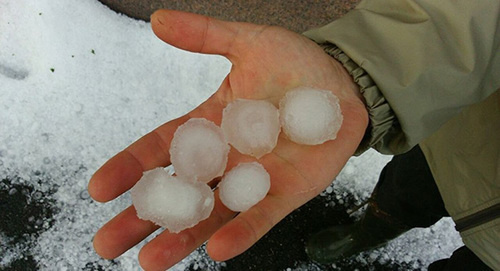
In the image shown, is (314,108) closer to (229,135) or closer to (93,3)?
(229,135)

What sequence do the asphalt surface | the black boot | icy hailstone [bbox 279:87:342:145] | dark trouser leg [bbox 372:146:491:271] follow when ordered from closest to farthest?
→ icy hailstone [bbox 279:87:342:145] → dark trouser leg [bbox 372:146:491:271] → the black boot → the asphalt surface

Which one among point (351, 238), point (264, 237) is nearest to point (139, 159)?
point (264, 237)

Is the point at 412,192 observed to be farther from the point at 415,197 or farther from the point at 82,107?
the point at 82,107

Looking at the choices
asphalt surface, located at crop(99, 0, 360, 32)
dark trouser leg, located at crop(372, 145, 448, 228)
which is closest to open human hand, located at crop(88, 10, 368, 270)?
dark trouser leg, located at crop(372, 145, 448, 228)

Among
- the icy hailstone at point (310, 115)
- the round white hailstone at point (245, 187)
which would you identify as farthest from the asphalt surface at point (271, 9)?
the round white hailstone at point (245, 187)

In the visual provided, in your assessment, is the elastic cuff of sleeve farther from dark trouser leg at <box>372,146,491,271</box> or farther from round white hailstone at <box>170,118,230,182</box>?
round white hailstone at <box>170,118,230,182</box>

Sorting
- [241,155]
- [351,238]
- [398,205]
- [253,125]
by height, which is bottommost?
[351,238]

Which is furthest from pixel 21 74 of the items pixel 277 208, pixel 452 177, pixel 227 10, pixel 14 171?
pixel 452 177
